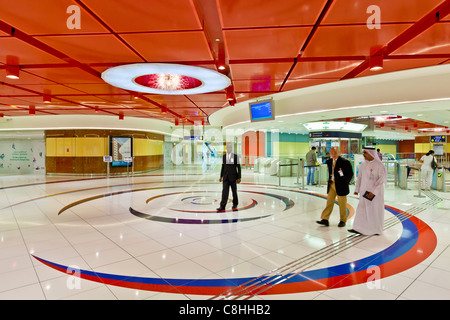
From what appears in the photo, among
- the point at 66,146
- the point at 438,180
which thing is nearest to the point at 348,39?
the point at 438,180

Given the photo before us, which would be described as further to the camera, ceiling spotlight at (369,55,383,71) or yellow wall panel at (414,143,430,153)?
yellow wall panel at (414,143,430,153)

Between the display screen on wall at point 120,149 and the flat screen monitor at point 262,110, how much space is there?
30.4 feet

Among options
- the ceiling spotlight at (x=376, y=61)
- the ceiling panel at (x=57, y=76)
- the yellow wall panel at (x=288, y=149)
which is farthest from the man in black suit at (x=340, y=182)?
the yellow wall panel at (x=288, y=149)

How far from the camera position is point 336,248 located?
12.3 feet

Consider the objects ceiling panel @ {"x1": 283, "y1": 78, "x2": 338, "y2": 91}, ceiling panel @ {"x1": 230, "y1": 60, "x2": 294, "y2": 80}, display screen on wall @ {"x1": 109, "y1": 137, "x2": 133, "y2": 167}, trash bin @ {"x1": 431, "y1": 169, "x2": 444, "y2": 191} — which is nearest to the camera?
ceiling panel @ {"x1": 230, "y1": 60, "x2": 294, "y2": 80}

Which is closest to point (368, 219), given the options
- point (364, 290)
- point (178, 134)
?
point (364, 290)

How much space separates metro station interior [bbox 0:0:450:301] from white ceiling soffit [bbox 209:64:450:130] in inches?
1.4

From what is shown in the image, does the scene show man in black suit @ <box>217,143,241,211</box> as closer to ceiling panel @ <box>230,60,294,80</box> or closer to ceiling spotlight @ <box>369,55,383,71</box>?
ceiling panel @ <box>230,60,294,80</box>

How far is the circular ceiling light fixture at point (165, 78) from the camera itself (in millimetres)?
5379

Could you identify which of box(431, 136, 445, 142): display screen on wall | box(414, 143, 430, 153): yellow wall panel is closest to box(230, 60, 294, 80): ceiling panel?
box(431, 136, 445, 142): display screen on wall

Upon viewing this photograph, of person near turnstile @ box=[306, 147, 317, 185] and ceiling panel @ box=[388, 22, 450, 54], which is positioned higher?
ceiling panel @ box=[388, 22, 450, 54]

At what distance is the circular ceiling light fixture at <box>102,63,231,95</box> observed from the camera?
5.38 metres

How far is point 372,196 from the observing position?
4.25 metres
